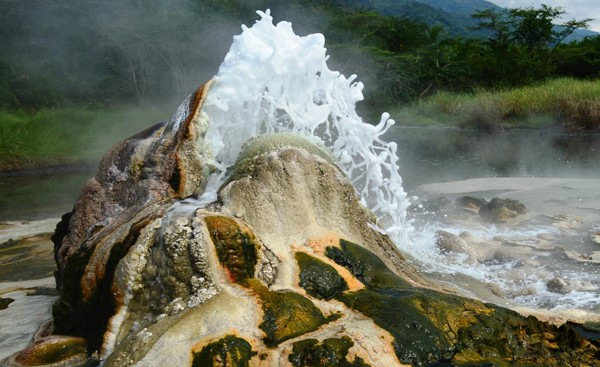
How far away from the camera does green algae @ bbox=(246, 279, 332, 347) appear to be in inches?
95.3

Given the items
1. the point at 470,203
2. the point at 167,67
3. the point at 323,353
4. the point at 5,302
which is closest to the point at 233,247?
the point at 323,353

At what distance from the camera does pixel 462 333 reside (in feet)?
8.20

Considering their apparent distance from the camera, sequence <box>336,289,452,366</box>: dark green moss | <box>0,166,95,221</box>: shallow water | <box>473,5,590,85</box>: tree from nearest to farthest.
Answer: <box>336,289,452,366</box>: dark green moss
<box>0,166,95,221</box>: shallow water
<box>473,5,590,85</box>: tree

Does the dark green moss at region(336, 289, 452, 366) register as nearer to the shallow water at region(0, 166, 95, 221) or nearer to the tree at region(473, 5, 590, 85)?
the shallow water at region(0, 166, 95, 221)

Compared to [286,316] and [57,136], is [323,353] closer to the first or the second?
[286,316]

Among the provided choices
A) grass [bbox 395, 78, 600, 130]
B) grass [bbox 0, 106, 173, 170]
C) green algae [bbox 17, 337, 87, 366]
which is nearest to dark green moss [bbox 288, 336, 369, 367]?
green algae [bbox 17, 337, 87, 366]

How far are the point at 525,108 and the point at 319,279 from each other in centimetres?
1733

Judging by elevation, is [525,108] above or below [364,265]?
below

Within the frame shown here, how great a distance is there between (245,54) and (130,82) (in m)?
19.5

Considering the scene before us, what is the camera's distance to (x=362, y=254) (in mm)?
3160

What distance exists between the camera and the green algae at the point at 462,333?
94.0 inches

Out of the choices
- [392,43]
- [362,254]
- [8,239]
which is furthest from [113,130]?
[392,43]

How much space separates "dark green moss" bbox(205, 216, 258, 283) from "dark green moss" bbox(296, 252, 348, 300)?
255 millimetres

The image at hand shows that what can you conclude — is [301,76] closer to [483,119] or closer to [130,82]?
[483,119]
